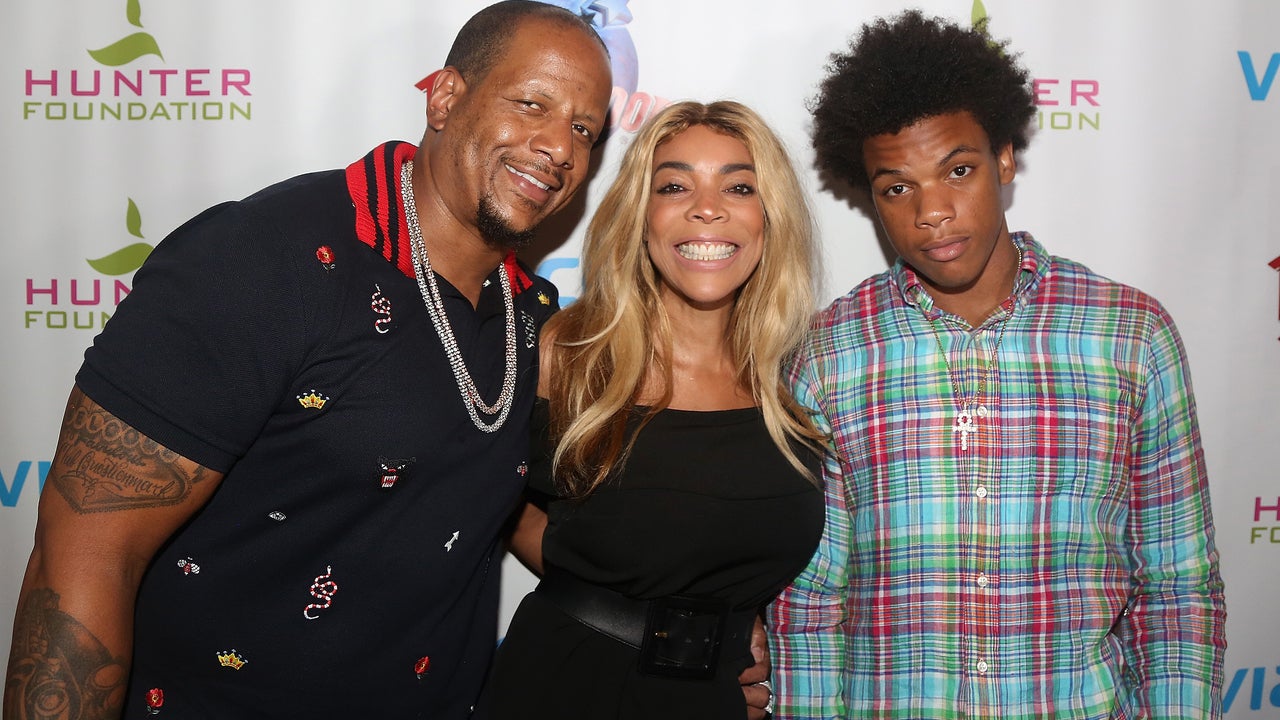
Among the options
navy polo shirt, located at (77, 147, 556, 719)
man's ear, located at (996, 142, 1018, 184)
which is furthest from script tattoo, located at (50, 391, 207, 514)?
man's ear, located at (996, 142, 1018, 184)

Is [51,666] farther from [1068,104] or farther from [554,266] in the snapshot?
[1068,104]

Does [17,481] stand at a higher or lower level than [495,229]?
lower

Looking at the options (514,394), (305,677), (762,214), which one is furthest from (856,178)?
(305,677)

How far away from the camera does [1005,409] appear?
193 cm

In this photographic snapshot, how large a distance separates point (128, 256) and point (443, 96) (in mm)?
1236

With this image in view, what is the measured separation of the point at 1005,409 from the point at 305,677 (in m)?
1.62

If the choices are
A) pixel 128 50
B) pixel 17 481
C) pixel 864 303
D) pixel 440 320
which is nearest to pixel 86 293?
pixel 17 481

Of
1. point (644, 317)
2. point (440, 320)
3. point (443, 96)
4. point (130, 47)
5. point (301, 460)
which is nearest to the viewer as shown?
point (301, 460)

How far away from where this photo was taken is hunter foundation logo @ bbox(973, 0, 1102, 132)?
249 centimetres

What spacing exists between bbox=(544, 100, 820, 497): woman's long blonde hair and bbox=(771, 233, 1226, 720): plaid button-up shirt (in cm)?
28

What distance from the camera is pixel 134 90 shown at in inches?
95.3

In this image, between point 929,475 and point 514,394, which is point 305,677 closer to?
point 514,394

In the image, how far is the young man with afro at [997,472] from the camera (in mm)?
1888

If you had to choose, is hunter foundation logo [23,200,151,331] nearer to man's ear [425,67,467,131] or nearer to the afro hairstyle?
man's ear [425,67,467,131]
